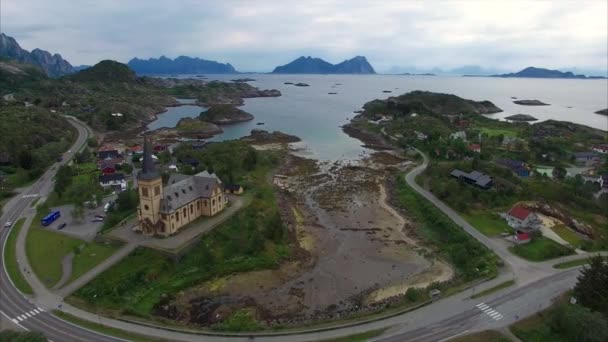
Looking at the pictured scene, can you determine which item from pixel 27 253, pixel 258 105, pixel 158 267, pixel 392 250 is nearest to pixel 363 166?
pixel 392 250

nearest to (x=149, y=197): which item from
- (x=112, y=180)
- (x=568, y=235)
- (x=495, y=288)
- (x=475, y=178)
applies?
(x=112, y=180)

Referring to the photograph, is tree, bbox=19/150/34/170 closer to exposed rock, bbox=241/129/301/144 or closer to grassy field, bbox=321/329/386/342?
exposed rock, bbox=241/129/301/144

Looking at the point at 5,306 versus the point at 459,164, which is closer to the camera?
the point at 5,306

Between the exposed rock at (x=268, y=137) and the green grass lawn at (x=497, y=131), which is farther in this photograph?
the green grass lawn at (x=497, y=131)

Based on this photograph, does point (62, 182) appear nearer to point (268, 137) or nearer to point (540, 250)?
point (540, 250)

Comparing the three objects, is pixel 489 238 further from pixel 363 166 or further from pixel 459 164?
pixel 363 166

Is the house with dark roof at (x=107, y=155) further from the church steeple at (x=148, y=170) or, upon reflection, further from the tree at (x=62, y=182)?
the church steeple at (x=148, y=170)

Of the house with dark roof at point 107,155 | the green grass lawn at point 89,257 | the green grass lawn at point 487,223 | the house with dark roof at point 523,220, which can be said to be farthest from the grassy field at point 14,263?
the house with dark roof at point 523,220
